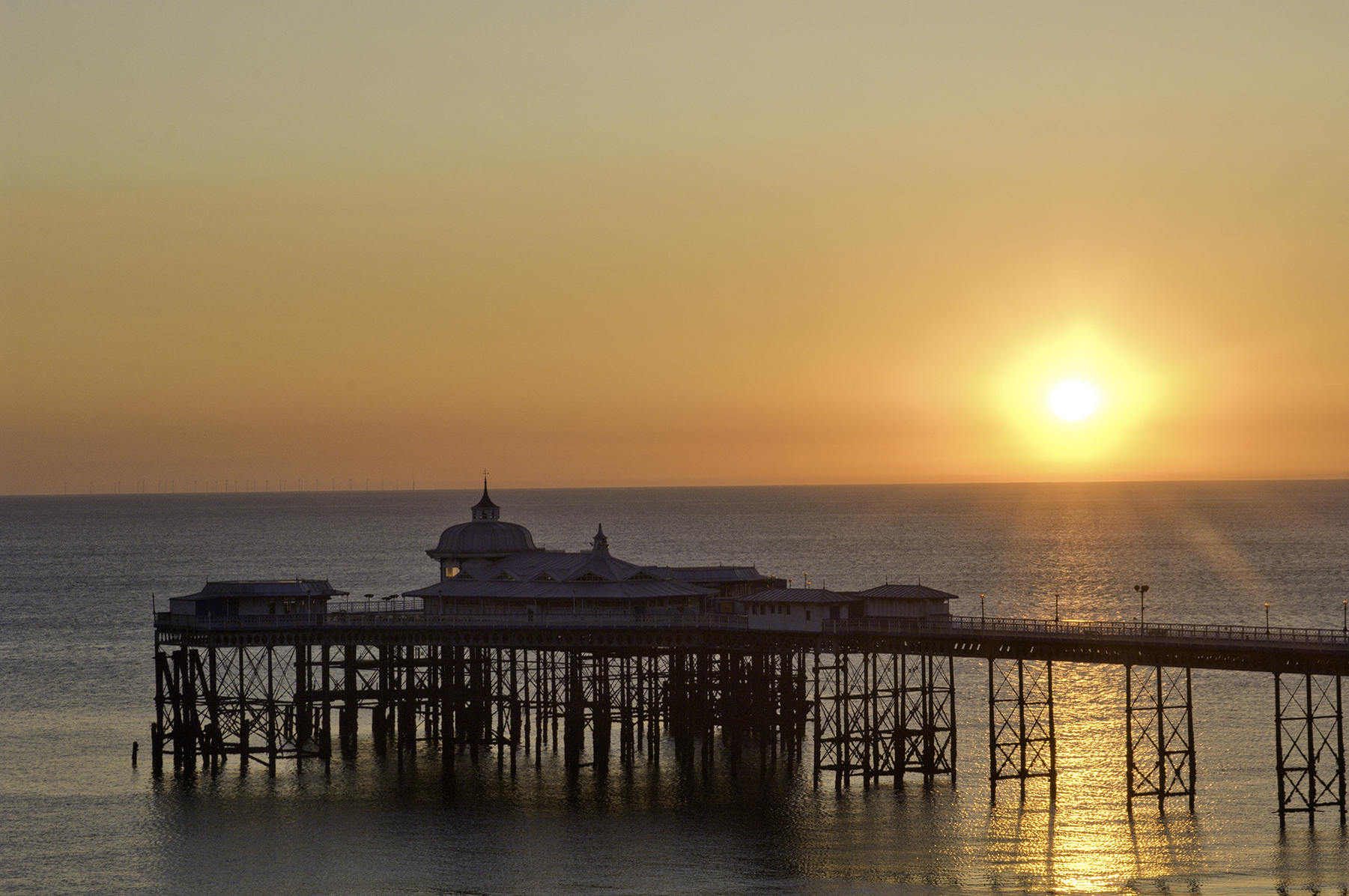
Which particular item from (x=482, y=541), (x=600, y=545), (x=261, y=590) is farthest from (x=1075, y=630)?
(x=261, y=590)

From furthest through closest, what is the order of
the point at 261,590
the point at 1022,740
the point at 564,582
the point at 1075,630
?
the point at 261,590 < the point at 564,582 < the point at 1022,740 < the point at 1075,630

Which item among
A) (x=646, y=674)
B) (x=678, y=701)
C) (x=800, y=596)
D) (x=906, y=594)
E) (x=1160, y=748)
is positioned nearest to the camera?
(x=1160, y=748)

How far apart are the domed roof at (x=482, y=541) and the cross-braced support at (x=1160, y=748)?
3851 cm

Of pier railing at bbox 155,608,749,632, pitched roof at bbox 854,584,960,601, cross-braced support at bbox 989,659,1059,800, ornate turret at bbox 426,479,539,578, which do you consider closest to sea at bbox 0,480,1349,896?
cross-braced support at bbox 989,659,1059,800

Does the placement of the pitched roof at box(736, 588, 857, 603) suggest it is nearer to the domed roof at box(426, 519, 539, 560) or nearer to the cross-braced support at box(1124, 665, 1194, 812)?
the cross-braced support at box(1124, 665, 1194, 812)

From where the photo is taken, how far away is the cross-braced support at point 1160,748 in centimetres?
8381

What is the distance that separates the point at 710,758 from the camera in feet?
318

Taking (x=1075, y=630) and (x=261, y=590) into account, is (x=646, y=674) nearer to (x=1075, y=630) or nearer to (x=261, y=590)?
(x=261, y=590)

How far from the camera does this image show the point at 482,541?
111m

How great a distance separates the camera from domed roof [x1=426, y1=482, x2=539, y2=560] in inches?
4353

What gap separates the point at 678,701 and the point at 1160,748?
3036 centimetres

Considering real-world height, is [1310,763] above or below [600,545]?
below

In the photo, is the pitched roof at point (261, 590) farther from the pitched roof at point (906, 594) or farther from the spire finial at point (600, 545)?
the pitched roof at point (906, 594)

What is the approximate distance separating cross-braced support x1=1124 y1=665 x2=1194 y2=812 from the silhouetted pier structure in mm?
226
